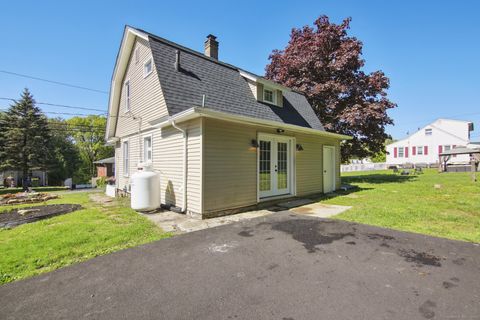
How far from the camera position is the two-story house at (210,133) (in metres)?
6.24

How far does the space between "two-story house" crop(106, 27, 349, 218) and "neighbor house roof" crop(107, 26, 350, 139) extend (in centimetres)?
4

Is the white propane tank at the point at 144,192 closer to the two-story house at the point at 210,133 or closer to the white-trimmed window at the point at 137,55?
the two-story house at the point at 210,133

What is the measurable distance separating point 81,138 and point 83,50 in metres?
33.6

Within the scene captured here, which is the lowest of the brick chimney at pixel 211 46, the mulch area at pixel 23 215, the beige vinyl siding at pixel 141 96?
the mulch area at pixel 23 215

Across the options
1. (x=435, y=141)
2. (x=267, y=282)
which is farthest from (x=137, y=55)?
(x=435, y=141)

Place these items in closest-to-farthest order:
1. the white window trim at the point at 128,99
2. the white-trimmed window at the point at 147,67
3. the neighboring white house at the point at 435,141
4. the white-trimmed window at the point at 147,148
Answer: the white-trimmed window at the point at 147,67
the white-trimmed window at the point at 147,148
the white window trim at the point at 128,99
the neighboring white house at the point at 435,141

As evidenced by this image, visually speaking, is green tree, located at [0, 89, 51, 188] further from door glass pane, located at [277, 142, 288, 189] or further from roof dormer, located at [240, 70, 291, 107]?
door glass pane, located at [277, 142, 288, 189]

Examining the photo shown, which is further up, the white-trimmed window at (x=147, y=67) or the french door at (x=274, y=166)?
the white-trimmed window at (x=147, y=67)

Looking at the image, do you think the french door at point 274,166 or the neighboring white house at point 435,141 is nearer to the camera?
the french door at point 274,166

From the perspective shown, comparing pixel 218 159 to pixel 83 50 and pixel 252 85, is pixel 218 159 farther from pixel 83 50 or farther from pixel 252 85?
pixel 83 50

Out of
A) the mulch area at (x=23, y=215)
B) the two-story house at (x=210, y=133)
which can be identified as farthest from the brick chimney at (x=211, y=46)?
the mulch area at (x=23, y=215)

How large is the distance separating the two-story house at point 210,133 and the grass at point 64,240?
1.63 m

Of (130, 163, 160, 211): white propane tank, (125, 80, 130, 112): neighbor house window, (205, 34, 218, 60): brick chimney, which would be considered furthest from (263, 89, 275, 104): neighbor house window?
(125, 80, 130, 112): neighbor house window

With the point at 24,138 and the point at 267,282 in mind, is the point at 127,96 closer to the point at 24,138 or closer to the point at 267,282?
the point at 267,282
